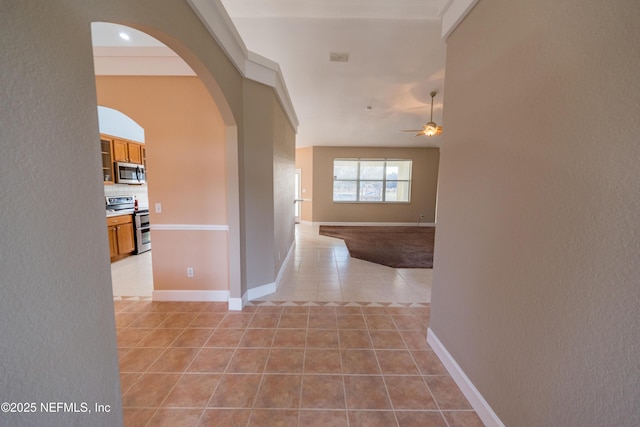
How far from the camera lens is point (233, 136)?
2492 mm

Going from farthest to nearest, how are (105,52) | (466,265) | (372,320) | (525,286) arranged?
(372,320) < (105,52) < (466,265) < (525,286)

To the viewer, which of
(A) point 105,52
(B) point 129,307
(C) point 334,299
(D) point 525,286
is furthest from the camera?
(C) point 334,299

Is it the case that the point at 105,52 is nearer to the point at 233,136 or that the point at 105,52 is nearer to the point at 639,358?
the point at 233,136

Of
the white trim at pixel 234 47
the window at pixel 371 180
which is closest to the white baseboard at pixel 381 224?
the window at pixel 371 180

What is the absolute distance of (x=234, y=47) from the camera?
7.36ft

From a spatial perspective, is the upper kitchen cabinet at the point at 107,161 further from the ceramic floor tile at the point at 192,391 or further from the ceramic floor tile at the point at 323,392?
the ceramic floor tile at the point at 323,392

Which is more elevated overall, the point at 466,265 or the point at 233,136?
the point at 233,136

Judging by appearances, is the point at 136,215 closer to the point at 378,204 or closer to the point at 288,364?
the point at 288,364

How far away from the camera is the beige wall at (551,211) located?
2.67ft

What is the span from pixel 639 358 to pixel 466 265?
0.88 m

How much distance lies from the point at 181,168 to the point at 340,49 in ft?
7.81

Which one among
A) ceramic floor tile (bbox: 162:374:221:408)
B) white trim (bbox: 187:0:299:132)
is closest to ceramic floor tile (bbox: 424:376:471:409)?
ceramic floor tile (bbox: 162:374:221:408)

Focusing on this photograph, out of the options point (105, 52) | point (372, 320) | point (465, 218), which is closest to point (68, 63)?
point (465, 218)

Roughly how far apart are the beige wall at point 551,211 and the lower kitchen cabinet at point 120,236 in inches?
198
